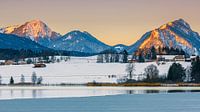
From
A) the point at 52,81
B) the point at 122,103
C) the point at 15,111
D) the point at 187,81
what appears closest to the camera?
the point at 15,111

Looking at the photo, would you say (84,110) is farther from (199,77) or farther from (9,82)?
(9,82)

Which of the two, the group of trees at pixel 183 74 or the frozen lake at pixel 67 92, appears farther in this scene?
the group of trees at pixel 183 74

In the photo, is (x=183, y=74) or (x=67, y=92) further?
(x=183, y=74)

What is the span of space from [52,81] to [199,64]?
46.5 m

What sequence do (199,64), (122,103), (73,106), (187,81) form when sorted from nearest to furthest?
(73,106)
(122,103)
(187,81)
(199,64)

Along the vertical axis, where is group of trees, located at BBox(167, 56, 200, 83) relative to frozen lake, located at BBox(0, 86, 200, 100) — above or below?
above

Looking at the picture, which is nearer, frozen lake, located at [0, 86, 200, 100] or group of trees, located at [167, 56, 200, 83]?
frozen lake, located at [0, 86, 200, 100]

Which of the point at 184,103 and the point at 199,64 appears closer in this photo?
the point at 184,103

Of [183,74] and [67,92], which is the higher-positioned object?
[183,74]

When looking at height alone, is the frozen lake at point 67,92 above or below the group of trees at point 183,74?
below

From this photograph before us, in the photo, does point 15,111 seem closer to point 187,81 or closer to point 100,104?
point 100,104

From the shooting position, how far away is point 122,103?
6975 centimetres

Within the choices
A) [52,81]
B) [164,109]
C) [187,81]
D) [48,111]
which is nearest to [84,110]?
[48,111]

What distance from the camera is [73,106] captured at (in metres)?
65.2
